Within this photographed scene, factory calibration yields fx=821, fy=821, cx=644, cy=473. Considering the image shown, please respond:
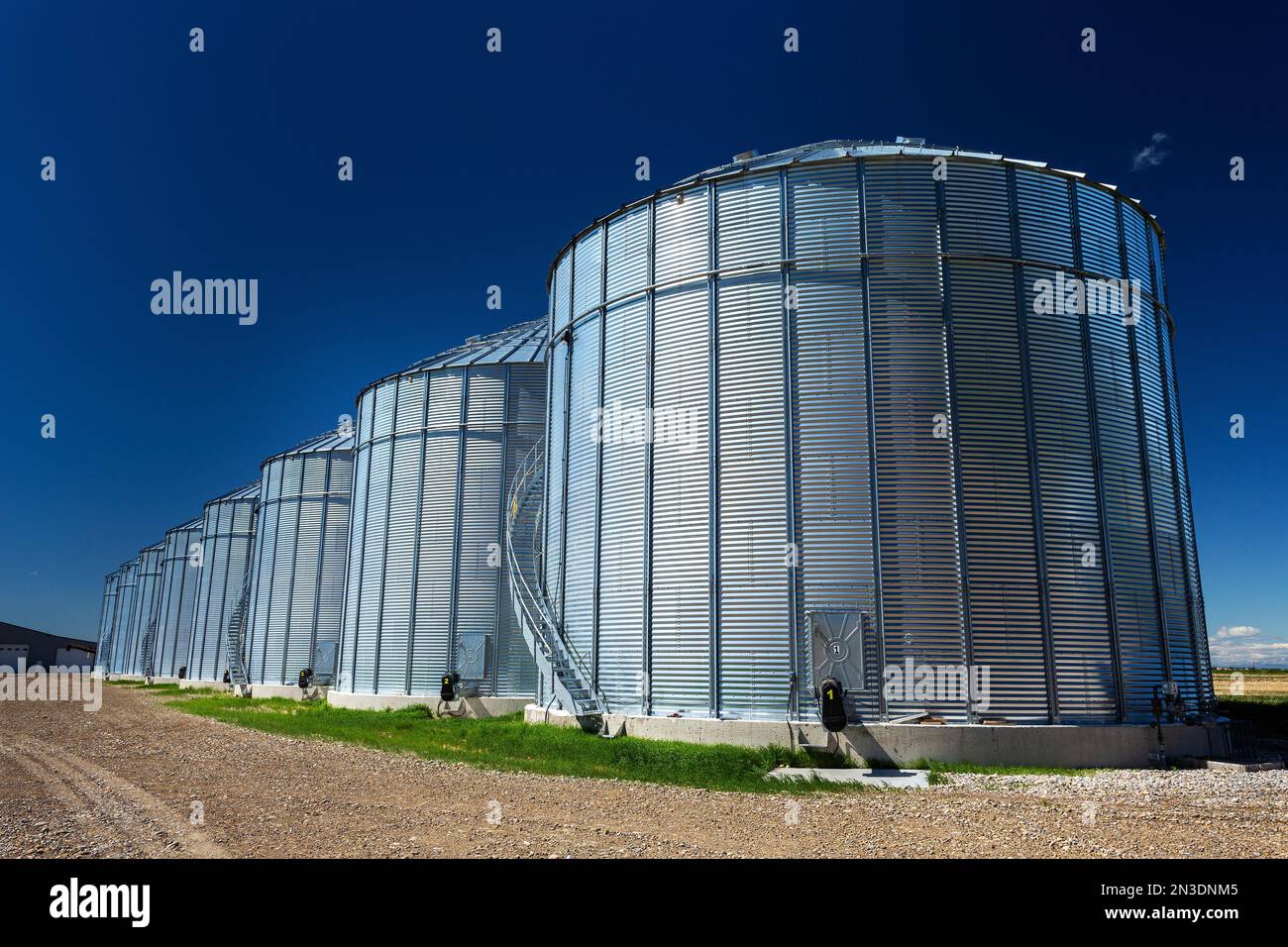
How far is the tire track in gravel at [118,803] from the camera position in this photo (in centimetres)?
983

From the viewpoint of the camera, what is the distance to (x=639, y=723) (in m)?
A: 19.1

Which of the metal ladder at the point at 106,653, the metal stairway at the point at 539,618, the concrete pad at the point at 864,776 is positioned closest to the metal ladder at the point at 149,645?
the metal ladder at the point at 106,653

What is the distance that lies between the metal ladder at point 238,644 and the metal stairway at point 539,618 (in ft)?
79.8

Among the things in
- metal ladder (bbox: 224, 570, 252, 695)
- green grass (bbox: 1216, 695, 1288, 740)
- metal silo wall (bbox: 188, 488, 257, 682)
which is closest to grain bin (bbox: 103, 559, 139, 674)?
metal silo wall (bbox: 188, 488, 257, 682)

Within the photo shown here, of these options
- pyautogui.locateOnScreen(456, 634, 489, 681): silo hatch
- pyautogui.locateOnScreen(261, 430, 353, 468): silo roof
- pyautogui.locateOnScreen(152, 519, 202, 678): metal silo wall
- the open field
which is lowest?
the open field

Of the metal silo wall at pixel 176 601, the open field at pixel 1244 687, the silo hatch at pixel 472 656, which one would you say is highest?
the metal silo wall at pixel 176 601

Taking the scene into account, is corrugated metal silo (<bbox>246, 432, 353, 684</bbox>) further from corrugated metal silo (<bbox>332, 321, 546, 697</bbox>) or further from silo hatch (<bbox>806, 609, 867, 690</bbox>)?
silo hatch (<bbox>806, 609, 867, 690</bbox>)

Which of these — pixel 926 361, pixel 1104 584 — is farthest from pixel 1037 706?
pixel 926 361

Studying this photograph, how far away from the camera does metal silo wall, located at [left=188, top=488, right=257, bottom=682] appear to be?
5578 cm

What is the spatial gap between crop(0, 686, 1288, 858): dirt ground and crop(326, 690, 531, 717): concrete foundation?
11.7 metres

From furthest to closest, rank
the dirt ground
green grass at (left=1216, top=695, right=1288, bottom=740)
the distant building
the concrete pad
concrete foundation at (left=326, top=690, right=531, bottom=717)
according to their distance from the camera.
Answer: the distant building, concrete foundation at (left=326, top=690, right=531, bottom=717), green grass at (left=1216, top=695, right=1288, bottom=740), the concrete pad, the dirt ground

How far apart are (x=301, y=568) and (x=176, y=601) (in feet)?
104

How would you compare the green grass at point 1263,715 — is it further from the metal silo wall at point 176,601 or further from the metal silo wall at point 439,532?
the metal silo wall at point 176,601

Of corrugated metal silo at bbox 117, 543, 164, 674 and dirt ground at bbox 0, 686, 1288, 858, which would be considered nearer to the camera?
dirt ground at bbox 0, 686, 1288, 858
